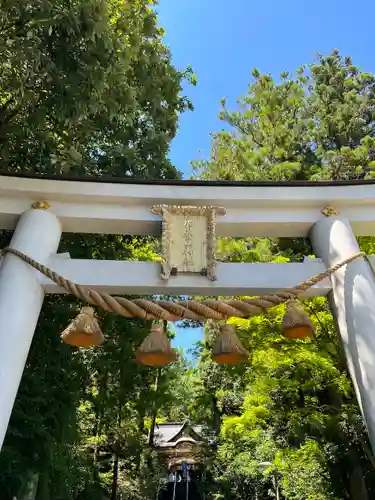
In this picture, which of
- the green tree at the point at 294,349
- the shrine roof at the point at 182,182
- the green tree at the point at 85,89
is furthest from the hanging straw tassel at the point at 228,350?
the green tree at the point at 294,349

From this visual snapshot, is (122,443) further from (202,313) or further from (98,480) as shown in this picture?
(202,313)

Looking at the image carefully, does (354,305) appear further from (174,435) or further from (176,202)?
(174,435)

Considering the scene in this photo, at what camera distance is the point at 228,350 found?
124 inches

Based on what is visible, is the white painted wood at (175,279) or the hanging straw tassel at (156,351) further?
the white painted wood at (175,279)

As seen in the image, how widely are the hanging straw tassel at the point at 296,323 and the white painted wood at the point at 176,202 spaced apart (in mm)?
1076

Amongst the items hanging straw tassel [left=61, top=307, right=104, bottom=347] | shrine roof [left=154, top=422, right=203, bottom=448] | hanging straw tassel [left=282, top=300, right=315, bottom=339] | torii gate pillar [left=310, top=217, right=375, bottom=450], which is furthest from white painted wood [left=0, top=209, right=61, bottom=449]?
shrine roof [left=154, top=422, right=203, bottom=448]

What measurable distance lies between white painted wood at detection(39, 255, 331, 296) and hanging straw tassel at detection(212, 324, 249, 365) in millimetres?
551

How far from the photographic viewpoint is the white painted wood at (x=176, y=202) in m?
4.05

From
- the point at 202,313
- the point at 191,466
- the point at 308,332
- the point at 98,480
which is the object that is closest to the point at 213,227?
the point at 202,313

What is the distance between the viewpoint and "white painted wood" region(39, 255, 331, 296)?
144 inches

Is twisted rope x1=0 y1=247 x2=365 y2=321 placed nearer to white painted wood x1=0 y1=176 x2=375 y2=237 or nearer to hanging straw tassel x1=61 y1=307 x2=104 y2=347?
hanging straw tassel x1=61 y1=307 x2=104 y2=347

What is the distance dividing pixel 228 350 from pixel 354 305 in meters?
1.04

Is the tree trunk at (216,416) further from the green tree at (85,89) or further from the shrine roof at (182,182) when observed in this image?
the shrine roof at (182,182)

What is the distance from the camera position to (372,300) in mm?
3438
